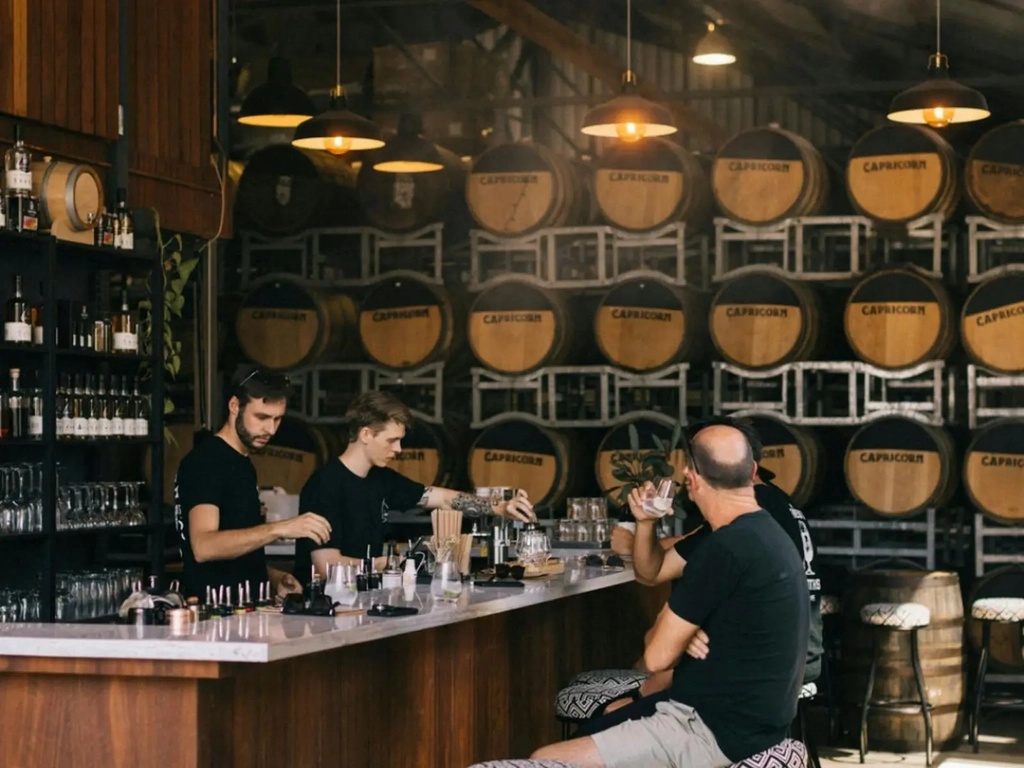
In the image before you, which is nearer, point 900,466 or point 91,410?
point 91,410

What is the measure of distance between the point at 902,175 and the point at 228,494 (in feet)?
14.4

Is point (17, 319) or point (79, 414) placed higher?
point (17, 319)

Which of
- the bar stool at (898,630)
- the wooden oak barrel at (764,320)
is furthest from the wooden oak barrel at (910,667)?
the wooden oak barrel at (764,320)

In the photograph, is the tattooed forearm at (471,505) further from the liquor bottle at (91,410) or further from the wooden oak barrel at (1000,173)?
the wooden oak barrel at (1000,173)

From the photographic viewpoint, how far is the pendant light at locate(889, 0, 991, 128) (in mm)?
7555

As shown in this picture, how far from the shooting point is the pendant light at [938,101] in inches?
297

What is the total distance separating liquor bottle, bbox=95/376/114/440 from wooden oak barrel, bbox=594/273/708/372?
316 centimetres

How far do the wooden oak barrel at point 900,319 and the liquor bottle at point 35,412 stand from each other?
4.21m

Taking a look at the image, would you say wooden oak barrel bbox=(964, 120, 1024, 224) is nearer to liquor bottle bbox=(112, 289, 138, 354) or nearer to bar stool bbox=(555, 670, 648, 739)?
bar stool bbox=(555, 670, 648, 739)

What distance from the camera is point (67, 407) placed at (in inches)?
239

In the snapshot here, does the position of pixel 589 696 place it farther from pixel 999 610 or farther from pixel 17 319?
pixel 999 610

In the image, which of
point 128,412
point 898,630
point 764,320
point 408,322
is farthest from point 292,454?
point 898,630

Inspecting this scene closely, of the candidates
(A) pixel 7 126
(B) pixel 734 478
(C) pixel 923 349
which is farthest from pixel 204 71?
(B) pixel 734 478

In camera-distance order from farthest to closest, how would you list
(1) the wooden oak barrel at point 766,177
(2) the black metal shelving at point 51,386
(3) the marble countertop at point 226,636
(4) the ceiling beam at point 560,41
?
(4) the ceiling beam at point 560,41 → (1) the wooden oak barrel at point 766,177 → (2) the black metal shelving at point 51,386 → (3) the marble countertop at point 226,636
